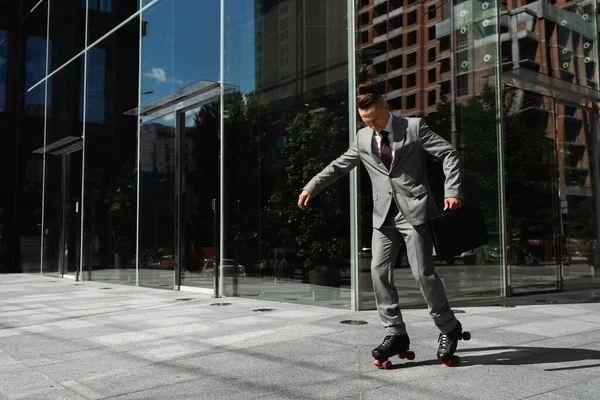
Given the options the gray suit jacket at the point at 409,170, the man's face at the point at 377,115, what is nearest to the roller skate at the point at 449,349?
the gray suit jacket at the point at 409,170

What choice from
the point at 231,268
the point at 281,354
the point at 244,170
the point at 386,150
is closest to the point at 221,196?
the point at 244,170

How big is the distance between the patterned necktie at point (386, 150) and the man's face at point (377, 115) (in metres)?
0.06

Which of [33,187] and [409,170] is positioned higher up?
[33,187]

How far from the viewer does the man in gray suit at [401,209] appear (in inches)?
157

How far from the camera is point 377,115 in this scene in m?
4.08

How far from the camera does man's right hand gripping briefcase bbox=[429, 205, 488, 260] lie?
3844 millimetres

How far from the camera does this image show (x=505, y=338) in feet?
16.8

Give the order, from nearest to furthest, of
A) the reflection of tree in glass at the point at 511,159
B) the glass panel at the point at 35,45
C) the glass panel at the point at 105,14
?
the reflection of tree in glass at the point at 511,159 < the glass panel at the point at 105,14 < the glass panel at the point at 35,45

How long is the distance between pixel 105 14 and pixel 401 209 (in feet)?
41.8

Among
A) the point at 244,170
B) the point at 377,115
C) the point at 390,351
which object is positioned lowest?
the point at 390,351

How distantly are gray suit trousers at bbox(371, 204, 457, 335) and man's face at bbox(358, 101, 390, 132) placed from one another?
62 centimetres

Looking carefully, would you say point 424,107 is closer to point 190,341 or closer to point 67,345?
point 190,341

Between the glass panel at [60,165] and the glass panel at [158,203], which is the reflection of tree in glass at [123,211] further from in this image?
the glass panel at [60,165]

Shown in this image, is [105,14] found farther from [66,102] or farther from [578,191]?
[578,191]
